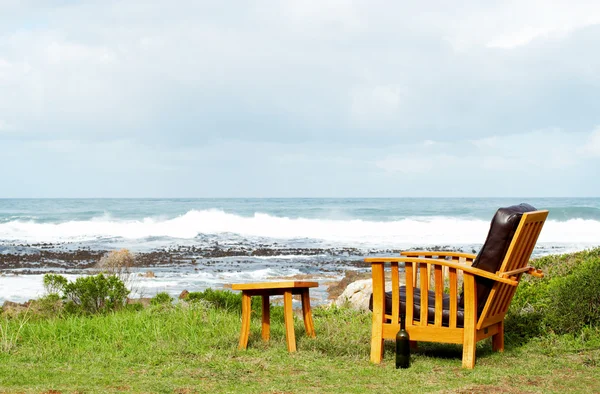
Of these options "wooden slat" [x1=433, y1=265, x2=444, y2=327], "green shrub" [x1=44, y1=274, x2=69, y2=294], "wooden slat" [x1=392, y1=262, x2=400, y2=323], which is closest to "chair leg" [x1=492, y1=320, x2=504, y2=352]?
"wooden slat" [x1=433, y1=265, x2=444, y2=327]

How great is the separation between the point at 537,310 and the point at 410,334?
243 cm

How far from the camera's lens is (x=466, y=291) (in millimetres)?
5488

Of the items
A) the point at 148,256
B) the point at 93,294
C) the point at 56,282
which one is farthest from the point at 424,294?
the point at 148,256

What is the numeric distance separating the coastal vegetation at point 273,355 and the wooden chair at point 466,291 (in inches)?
11.2

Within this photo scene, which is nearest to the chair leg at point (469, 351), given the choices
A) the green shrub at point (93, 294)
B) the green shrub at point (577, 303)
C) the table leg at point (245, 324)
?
the green shrub at point (577, 303)

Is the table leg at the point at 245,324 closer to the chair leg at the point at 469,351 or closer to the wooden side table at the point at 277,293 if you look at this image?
the wooden side table at the point at 277,293

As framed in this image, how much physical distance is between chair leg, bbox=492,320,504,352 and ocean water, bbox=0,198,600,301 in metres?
10.1

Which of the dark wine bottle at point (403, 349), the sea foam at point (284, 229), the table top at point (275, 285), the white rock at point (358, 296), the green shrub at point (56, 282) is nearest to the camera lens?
the dark wine bottle at point (403, 349)

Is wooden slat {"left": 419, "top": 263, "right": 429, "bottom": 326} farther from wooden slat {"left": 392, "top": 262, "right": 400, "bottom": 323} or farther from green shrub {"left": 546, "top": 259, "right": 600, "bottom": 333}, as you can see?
green shrub {"left": 546, "top": 259, "right": 600, "bottom": 333}

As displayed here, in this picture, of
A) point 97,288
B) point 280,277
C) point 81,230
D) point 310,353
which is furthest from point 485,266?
point 81,230

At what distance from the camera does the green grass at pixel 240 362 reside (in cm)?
492

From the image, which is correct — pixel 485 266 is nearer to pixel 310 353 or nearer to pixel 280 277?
pixel 310 353

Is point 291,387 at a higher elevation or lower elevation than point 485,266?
lower

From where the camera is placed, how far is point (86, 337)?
6.59m
